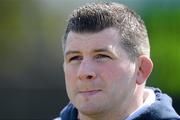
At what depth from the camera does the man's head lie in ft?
7.42

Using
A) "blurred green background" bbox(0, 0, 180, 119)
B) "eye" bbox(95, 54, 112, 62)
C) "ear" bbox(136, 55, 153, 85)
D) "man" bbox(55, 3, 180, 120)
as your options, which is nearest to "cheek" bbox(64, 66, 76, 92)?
"man" bbox(55, 3, 180, 120)

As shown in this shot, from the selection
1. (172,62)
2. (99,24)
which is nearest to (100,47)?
(99,24)

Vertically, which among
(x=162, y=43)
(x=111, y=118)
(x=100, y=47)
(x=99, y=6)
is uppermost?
(x=162, y=43)

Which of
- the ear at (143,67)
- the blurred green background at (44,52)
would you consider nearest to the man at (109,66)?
the ear at (143,67)

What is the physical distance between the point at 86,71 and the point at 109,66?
106mm

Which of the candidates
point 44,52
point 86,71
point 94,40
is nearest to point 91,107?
point 86,71

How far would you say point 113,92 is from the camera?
7.48 ft

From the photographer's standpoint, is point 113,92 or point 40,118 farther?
point 40,118

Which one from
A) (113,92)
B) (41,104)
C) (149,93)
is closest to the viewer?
(113,92)

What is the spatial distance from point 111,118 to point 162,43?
15.8 ft

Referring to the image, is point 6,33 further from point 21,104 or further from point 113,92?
point 113,92

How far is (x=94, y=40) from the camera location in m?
2.31

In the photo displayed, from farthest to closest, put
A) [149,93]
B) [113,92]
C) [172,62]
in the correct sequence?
1. [172,62]
2. [149,93]
3. [113,92]

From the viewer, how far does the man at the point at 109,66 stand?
7.43ft
